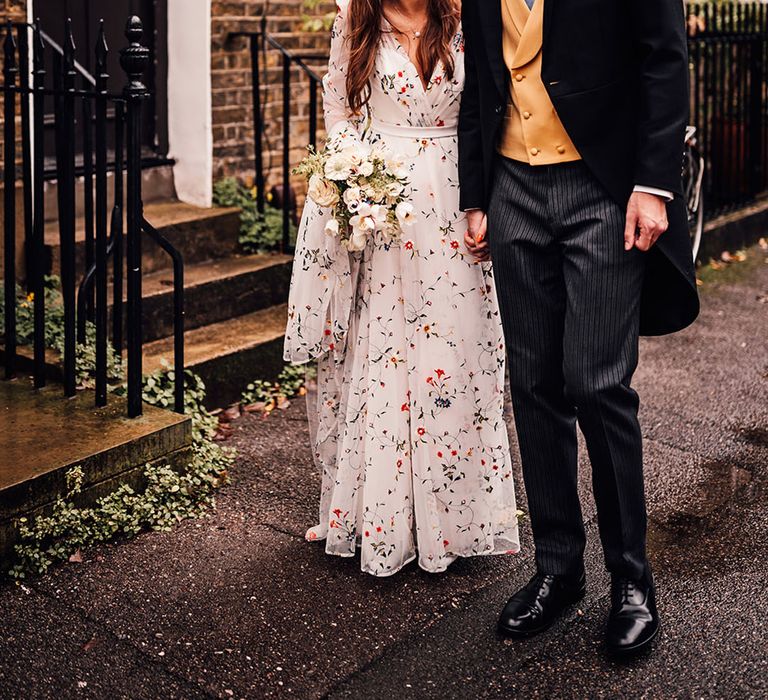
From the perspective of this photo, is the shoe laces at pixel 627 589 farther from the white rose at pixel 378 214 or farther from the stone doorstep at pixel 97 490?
the stone doorstep at pixel 97 490

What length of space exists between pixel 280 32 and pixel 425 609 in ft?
14.6

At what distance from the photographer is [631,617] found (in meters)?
3.30

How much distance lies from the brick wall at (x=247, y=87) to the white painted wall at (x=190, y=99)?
0.07 m

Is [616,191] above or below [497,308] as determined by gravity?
above

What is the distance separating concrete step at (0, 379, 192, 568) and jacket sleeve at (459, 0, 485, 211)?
1.54 metres

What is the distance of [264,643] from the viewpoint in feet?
11.2

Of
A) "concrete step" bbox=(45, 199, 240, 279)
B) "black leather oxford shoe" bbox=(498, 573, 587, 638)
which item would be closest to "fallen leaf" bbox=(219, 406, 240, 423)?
"concrete step" bbox=(45, 199, 240, 279)

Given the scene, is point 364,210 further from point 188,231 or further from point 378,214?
point 188,231

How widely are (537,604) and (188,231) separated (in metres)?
3.47

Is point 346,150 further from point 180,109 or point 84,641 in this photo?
point 180,109

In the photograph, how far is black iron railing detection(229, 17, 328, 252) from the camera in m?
6.27

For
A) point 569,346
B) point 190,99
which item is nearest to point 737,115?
point 190,99

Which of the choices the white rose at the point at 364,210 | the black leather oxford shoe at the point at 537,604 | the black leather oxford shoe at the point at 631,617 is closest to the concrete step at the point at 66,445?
the white rose at the point at 364,210

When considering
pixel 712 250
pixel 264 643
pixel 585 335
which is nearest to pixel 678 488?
pixel 585 335
